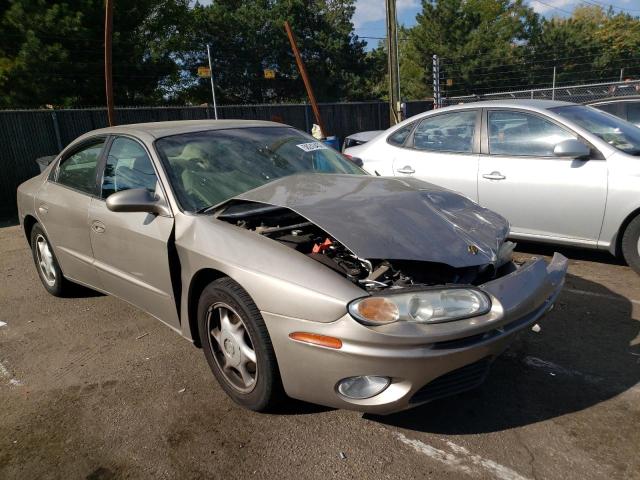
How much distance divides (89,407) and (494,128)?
4.24 metres

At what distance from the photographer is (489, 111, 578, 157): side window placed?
183 inches

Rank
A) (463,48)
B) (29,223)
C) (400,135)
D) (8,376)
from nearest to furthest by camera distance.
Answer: (8,376) → (29,223) → (400,135) → (463,48)

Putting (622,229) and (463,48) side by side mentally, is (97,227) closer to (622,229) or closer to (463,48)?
(622,229)

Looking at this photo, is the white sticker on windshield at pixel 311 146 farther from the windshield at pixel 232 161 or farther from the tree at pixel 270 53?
the tree at pixel 270 53

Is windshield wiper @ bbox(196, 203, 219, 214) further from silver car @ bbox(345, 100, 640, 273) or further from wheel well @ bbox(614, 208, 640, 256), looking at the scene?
wheel well @ bbox(614, 208, 640, 256)

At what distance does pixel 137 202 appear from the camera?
2910 mm

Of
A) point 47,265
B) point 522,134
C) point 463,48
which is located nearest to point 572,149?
point 522,134

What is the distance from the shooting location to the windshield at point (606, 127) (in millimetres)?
4512

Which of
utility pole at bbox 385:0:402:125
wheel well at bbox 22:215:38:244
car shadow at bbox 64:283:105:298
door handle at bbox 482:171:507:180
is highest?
utility pole at bbox 385:0:402:125

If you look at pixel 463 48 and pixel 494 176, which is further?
pixel 463 48

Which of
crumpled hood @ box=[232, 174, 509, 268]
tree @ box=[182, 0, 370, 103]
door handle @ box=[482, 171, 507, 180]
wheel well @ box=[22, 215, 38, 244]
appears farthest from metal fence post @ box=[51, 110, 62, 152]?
tree @ box=[182, 0, 370, 103]

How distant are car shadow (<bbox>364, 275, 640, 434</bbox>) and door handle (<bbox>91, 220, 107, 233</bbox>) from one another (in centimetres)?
215

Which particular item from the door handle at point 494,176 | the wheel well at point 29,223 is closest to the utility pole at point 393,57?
the door handle at point 494,176

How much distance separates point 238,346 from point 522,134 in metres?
3.59
